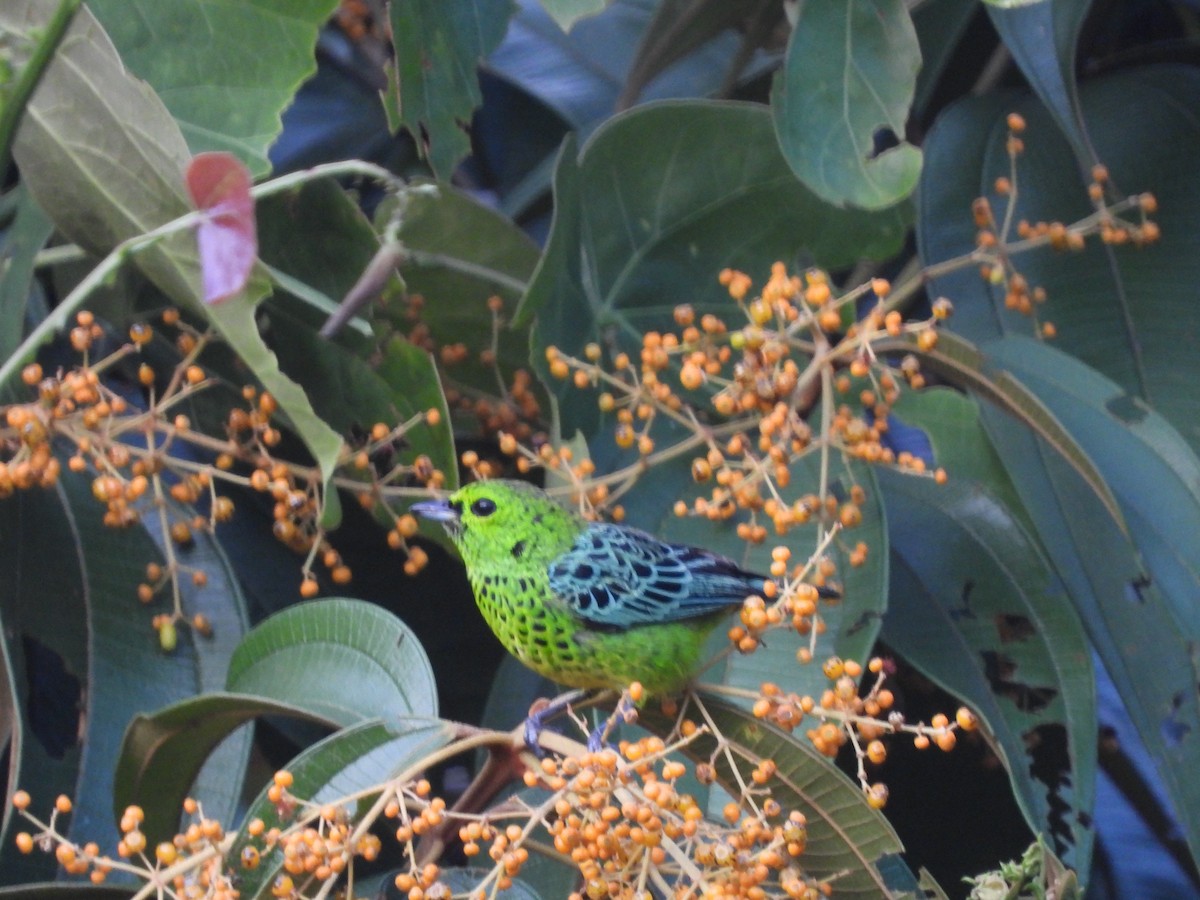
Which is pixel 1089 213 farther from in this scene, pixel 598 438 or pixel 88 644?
pixel 88 644

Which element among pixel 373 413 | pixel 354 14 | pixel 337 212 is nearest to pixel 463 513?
pixel 373 413

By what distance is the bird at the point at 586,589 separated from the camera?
1.01m

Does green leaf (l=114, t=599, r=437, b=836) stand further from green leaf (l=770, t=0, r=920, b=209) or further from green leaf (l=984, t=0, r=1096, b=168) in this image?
green leaf (l=984, t=0, r=1096, b=168)

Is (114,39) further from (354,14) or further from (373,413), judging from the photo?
(354,14)

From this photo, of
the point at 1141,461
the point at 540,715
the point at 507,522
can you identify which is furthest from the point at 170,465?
the point at 1141,461

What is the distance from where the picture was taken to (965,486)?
1.31 metres

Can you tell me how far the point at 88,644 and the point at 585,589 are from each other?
547mm

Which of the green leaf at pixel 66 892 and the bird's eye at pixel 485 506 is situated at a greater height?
the bird's eye at pixel 485 506

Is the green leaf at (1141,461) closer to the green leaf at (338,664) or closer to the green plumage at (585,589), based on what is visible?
the green plumage at (585,589)

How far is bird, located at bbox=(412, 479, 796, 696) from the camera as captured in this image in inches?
39.9

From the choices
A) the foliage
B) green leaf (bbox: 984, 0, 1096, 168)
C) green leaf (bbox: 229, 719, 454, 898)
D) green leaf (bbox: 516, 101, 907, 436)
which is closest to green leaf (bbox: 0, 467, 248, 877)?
the foliage

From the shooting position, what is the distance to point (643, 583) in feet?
3.39

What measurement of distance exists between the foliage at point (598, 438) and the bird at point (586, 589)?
0.14 ft

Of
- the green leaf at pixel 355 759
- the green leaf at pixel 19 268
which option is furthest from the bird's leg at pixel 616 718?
the green leaf at pixel 19 268
